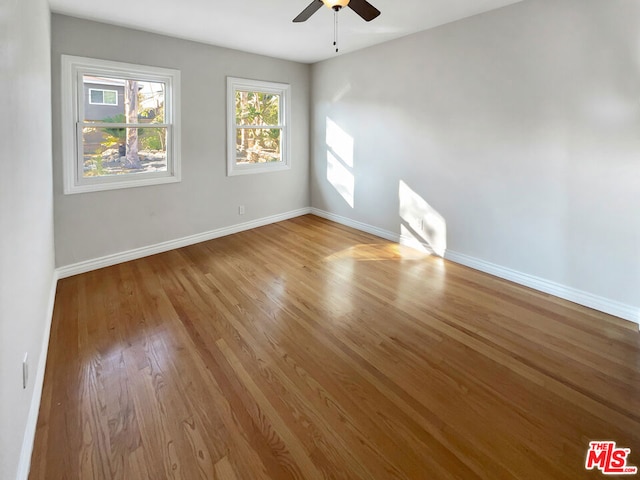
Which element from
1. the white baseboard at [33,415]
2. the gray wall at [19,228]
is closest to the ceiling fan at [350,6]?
the gray wall at [19,228]

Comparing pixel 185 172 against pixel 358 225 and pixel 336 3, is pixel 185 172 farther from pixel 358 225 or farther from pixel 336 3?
pixel 336 3

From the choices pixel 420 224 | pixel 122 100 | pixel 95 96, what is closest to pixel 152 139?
pixel 122 100

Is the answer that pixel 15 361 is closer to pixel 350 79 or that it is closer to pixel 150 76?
pixel 150 76

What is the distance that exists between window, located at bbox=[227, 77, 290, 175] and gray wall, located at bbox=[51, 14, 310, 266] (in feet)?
0.39

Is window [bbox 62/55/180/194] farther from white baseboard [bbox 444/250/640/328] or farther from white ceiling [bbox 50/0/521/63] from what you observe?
white baseboard [bbox 444/250/640/328]

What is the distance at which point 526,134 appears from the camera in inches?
122

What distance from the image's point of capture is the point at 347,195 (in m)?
5.28

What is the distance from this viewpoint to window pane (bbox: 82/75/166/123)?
11.5ft

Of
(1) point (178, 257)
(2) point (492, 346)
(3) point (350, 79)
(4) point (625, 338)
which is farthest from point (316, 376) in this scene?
(3) point (350, 79)

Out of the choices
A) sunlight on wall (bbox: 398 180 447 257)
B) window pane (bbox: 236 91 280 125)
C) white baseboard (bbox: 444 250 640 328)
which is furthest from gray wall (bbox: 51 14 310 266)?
white baseboard (bbox: 444 250 640 328)

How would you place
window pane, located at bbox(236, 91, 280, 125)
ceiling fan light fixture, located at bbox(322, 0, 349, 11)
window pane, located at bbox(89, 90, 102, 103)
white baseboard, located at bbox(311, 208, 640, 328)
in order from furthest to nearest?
A: window pane, located at bbox(236, 91, 280, 125)
window pane, located at bbox(89, 90, 102, 103)
white baseboard, located at bbox(311, 208, 640, 328)
ceiling fan light fixture, located at bbox(322, 0, 349, 11)

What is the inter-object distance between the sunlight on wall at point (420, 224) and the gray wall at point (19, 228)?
12.2 ft

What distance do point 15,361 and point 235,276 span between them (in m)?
2.15

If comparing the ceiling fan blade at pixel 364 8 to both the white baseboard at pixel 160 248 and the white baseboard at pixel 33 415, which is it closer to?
the white baseboard at pixel 33 415
